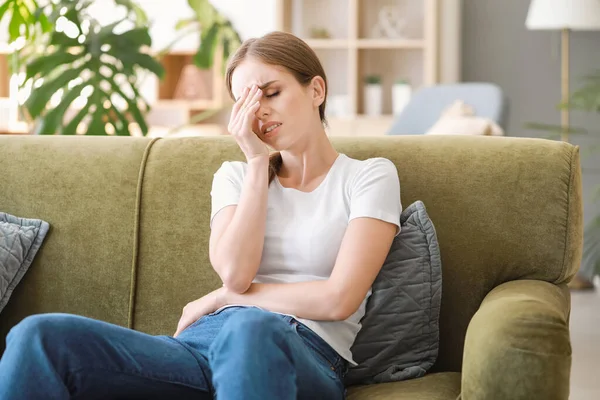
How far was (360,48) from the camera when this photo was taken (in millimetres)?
5145

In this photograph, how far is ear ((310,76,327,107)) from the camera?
179cm

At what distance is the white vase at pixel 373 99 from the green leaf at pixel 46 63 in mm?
2358

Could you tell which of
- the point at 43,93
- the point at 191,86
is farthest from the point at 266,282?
the point at 191,86

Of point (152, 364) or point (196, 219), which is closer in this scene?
point (152, 364)

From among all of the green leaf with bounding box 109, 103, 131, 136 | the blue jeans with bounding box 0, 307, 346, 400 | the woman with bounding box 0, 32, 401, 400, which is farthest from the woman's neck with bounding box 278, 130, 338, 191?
the green leaf with bounding box 109, 103, 131, 136

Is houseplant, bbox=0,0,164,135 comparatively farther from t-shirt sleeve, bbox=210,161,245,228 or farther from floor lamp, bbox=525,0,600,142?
floor lamp, bbox=525,0,600,142

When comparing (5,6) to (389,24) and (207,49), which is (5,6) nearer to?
(207,49)

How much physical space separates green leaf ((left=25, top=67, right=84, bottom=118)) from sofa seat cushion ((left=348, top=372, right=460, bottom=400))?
1.75 meters

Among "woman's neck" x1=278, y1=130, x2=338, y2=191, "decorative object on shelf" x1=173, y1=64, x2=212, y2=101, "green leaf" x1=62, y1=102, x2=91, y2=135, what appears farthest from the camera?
"decorative object on shelf" x1=173, y1=64, x2=212, y2=101

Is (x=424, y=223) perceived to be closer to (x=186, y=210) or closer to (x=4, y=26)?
(x=186, y=210)

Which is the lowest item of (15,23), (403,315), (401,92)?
(403,315)

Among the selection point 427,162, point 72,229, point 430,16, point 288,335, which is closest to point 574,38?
point 430,16

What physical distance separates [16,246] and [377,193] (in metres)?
0.83

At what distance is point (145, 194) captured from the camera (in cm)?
198
